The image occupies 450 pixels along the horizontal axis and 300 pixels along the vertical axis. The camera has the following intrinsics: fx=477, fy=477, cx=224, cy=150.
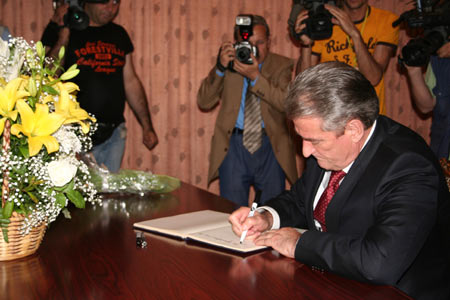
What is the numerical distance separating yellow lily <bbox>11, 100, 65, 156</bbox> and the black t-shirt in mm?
1998

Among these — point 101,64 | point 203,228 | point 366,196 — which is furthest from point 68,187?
point 101,64

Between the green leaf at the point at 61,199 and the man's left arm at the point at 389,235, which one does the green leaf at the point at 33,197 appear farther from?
the man's left arm at the point at 389,235

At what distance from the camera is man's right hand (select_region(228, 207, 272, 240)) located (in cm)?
147

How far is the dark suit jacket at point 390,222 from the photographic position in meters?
1.21

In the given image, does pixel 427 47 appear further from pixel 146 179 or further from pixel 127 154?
pixel 127 154

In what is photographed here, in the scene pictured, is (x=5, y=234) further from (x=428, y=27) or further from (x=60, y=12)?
(x=428, y=27)

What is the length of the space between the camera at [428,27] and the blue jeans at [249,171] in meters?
1.01

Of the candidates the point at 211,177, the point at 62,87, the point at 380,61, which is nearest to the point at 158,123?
the point at 211,177

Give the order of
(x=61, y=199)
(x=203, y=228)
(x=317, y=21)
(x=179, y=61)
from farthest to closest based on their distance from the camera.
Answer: (x=179, y=61) < (x=317, y=21) < (x=203, y=228) < (x=61, y=199)

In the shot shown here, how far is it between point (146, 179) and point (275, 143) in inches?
41.5

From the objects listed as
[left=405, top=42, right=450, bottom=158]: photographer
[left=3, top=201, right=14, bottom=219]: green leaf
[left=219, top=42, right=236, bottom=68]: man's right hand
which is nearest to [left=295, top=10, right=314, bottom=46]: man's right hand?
[left=219, top=42, right=236, bottom=68]: man's right hand

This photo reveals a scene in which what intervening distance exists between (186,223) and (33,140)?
0.64 metres

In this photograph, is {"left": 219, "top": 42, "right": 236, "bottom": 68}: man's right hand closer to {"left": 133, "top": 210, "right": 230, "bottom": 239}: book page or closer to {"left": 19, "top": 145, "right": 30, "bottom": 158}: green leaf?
{"left": 133, "top": 210, "right": 230, "bottom": 239}: book page

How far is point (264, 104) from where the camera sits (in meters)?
2.98
